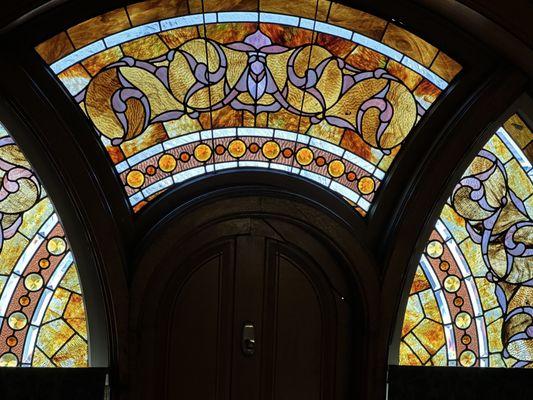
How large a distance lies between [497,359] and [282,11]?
201cm

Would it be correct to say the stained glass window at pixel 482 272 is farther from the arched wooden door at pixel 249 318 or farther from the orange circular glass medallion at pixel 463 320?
the arched wooden door at pixel 249 318

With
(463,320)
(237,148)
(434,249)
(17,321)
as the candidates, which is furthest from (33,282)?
(463,320)

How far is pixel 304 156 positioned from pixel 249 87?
0.42m

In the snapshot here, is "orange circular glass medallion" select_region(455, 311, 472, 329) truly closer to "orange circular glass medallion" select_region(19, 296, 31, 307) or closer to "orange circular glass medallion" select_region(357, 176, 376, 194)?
"orange circular glass medallion" select_region(357, 176, 376, 194)

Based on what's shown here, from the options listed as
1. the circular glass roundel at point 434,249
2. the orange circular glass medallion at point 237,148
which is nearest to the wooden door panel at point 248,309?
the orange circular glass medallion at point 237,148

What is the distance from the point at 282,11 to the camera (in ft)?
11.6

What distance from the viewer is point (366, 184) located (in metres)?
3.78

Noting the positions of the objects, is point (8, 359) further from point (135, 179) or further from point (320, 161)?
A: point (320, 161)

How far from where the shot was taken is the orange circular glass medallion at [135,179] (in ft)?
11.7

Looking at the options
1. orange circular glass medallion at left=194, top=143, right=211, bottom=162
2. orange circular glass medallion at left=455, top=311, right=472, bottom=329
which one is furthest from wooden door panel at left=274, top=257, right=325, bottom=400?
orange circular glass medallion at left=455, top=311, right=472, bottom=329

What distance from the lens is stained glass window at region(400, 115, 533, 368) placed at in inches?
151

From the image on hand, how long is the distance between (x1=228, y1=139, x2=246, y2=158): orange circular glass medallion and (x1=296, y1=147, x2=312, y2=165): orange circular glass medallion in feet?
0.87

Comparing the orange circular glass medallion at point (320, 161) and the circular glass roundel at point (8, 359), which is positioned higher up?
the orange circular glass medallion at point (320, 161)

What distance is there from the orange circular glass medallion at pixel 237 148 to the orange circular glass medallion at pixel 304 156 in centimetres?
27
